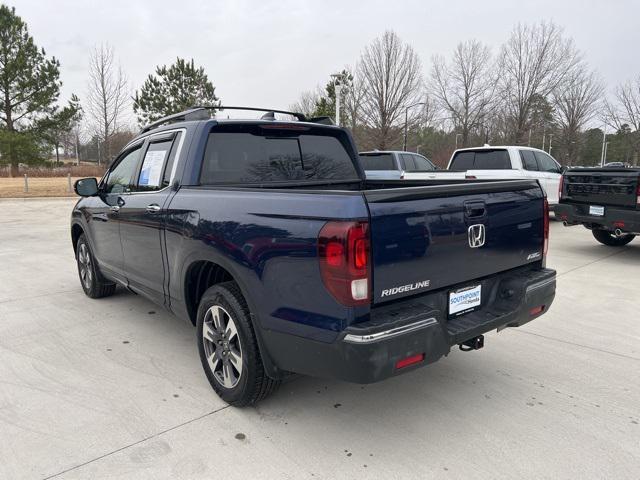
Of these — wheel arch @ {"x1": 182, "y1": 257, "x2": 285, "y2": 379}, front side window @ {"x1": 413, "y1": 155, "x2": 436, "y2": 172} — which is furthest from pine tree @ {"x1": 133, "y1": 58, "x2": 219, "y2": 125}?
wheel arch @ {"x1": 182, "y1": 257, "x2": 285, "y2": 379}

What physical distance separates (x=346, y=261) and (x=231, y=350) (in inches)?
47.1

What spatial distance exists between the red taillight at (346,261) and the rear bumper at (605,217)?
6.70 metres

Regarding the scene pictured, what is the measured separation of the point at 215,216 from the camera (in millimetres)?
2967

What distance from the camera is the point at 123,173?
15.3ft

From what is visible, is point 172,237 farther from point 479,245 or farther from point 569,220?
point 569,220

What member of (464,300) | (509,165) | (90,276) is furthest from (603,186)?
(90,276)

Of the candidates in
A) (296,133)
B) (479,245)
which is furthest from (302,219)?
(296,133)

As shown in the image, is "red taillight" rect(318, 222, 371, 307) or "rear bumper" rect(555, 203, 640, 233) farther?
"rear bumper" rect(555, 203, 640, 233)

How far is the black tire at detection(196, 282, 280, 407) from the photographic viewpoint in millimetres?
2818

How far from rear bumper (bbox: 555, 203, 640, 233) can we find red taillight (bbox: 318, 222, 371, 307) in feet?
22.0

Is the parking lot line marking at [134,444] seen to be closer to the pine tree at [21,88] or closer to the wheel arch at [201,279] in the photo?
the wheel arch at [201,279]

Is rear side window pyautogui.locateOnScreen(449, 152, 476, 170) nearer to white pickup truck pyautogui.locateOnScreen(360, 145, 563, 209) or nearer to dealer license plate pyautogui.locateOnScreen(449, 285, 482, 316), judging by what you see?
white pickup truck pyautogui.locateOnScreen(360, 145, 563, 209)

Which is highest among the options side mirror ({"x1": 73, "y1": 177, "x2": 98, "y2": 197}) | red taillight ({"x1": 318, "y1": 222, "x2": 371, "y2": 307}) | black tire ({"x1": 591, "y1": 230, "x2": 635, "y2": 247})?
side mirror ({"x1": 73, "y1": 177, "x2": 98, "y2": 197})

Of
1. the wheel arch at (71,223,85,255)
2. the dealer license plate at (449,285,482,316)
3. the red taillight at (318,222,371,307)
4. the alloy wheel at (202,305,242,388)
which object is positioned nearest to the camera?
the red taillight at (318,222,371,307)
